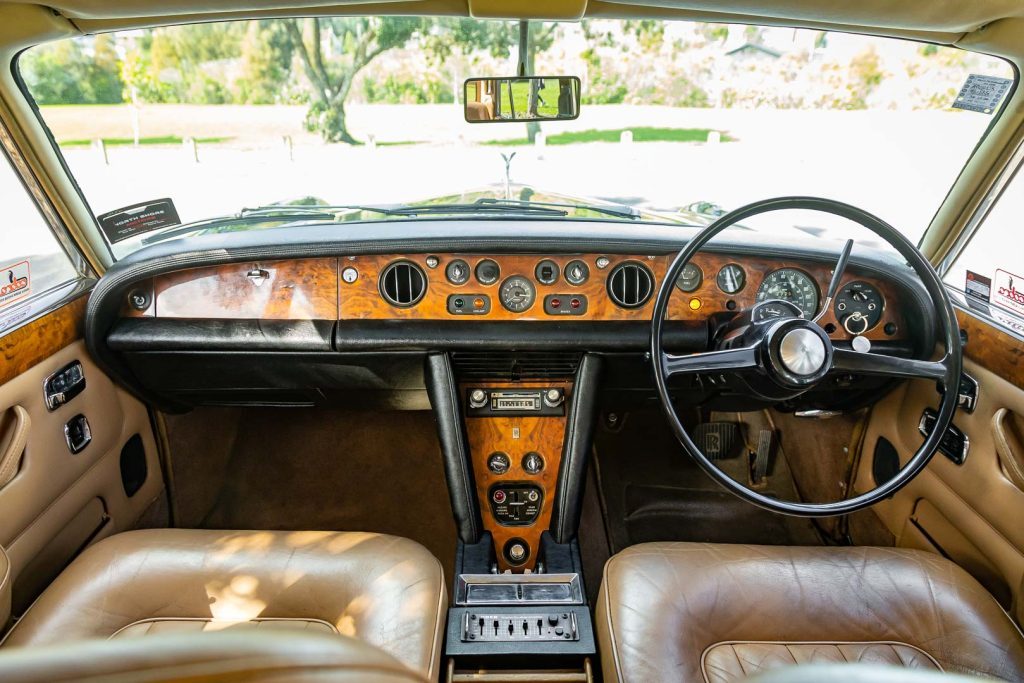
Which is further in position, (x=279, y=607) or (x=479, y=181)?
(x=479, y=181)

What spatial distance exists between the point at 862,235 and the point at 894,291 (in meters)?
0.36

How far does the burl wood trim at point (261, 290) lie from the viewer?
7.75 ft

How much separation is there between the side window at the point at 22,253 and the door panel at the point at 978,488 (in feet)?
9.54

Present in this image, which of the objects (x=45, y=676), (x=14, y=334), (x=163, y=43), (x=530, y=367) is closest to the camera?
(x=45, y=676)

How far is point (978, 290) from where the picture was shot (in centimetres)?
224

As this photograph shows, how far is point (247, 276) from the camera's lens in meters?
2.37

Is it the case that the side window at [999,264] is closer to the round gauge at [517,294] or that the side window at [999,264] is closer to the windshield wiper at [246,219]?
the round gauge at [517,294]

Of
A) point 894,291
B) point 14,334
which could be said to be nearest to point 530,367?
point 894,291

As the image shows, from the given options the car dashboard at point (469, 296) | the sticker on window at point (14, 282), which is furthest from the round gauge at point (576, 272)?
the sticker on window at point (14, 282)

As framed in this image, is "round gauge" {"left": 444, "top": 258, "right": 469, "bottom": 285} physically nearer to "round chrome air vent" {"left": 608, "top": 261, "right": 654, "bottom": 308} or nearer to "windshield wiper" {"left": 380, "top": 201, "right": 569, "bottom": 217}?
"windshield wiper" {"left": 380, "top": 201, "right": 569, "bottom": 217}

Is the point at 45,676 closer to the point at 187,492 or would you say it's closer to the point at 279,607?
the point at 279,607

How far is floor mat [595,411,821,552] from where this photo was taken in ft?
9.51

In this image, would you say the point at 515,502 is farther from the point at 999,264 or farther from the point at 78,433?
the point at 999,264

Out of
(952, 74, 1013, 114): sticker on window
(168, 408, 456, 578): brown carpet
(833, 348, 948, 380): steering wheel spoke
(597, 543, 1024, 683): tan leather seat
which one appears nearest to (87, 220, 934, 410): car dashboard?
(833, 348, 948, 380): steering wheel spoke
